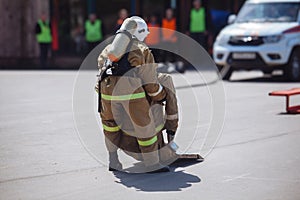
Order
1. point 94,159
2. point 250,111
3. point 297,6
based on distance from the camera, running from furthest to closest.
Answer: point 297,6 < point 250,111 < point 94,159

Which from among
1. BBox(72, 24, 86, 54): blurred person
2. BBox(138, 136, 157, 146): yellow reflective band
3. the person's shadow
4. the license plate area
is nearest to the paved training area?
the person's shadow

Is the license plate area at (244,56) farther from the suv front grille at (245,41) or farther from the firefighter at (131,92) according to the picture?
the firefighter at (131,92)

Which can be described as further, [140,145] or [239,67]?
[239,67]

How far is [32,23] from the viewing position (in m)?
26.0

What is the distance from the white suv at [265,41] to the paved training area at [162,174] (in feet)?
12.7

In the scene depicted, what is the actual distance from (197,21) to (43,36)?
4.94 metres

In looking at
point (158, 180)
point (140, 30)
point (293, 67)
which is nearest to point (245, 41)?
point (293, 67)

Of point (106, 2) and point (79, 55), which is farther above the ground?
point (106, 2)

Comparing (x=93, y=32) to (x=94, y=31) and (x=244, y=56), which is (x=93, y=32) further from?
(x=244, y=56)

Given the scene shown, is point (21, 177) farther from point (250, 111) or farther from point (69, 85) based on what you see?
point (69, 85)

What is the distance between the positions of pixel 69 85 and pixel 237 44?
160 inches

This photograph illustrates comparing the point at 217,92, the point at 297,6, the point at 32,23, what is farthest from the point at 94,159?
the point at 32,23

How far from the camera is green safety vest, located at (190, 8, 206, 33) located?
23.4m

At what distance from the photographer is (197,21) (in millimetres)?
23453
